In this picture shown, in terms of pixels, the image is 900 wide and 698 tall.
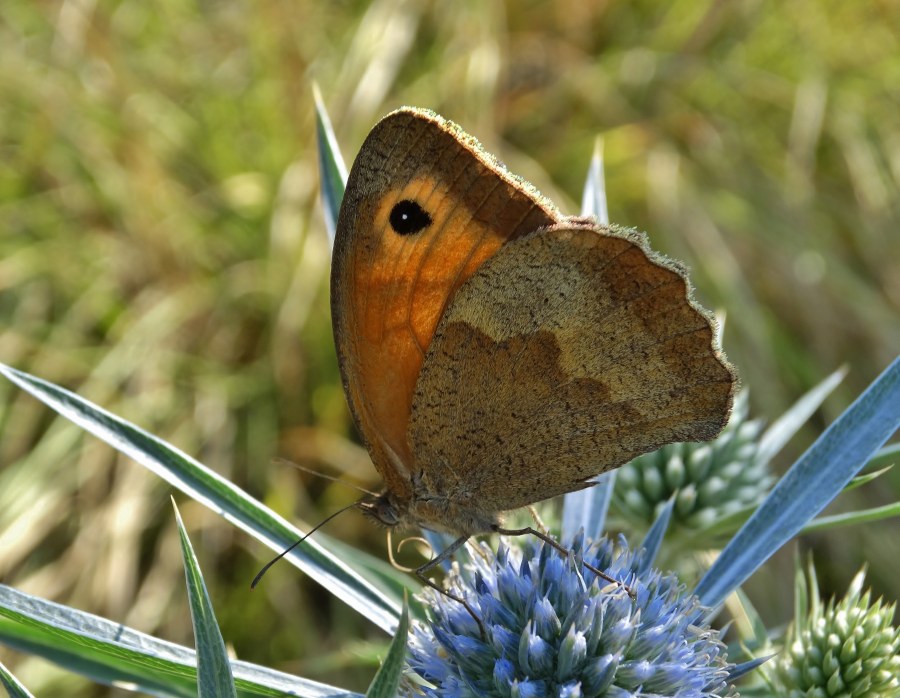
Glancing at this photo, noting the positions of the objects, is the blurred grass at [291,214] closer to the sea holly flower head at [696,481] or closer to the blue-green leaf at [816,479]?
the sea holly flower head at [696,481]

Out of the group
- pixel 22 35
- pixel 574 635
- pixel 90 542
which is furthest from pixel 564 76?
pixel 574 635

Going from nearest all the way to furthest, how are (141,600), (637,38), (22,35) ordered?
1. (141,600)
2. (22,35)
3. (637,38)

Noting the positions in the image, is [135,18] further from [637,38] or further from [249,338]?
[637,38]

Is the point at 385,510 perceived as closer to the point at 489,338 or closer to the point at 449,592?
the point at 449,592

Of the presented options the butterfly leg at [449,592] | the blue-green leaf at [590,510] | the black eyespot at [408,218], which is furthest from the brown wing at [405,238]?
the blue-green leaf at [590,510]

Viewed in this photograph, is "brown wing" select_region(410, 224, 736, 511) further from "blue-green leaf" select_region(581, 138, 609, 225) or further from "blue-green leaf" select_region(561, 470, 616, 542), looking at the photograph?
"blue-green leaf" select_region(581, 138, 609, 225)

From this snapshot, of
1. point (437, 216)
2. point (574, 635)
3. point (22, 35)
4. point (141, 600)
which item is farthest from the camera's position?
point (22, 35)

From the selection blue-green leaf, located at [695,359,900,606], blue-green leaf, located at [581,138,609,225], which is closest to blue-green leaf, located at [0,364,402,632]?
blue-green leaf, located at [695,359,900,606]
